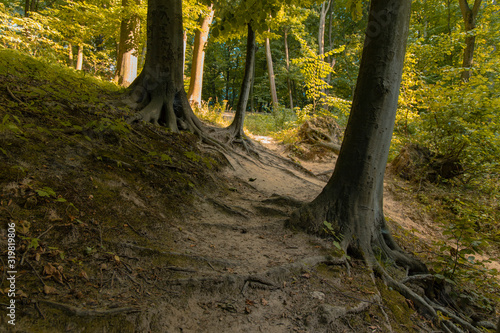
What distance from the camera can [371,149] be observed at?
10.9 feet

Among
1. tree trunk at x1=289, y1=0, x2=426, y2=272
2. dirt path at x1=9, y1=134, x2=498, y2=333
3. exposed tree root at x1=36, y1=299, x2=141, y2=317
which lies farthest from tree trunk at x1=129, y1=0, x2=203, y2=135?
exposed tree root at x1=36, y1=299, x2=141, y2=317

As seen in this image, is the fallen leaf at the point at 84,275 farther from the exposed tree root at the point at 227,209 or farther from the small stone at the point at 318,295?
the exposed tree root at the point at 227,209

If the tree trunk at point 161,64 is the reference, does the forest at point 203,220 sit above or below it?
below

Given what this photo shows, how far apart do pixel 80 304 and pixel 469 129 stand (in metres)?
8.95

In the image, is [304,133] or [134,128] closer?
[134,128]

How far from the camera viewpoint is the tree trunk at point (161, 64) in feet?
18.0

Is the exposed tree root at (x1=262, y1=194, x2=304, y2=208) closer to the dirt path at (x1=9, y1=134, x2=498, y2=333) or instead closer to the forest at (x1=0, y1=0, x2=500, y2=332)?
the forest at (x1=0, y1=0, x2=500, y2=332)

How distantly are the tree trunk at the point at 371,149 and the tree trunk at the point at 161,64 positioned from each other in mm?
3595

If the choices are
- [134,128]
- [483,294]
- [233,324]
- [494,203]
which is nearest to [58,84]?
[134,128]

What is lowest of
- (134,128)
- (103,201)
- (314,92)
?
(103,201)

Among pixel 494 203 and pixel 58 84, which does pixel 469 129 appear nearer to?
pixel 494 203

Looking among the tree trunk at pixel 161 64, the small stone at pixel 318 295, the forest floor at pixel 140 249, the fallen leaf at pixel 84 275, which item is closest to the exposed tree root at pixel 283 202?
the forest floor at pixel 140 249

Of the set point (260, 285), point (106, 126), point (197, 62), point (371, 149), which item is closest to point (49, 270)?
point (260, 285)

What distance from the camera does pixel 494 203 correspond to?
6.45m
